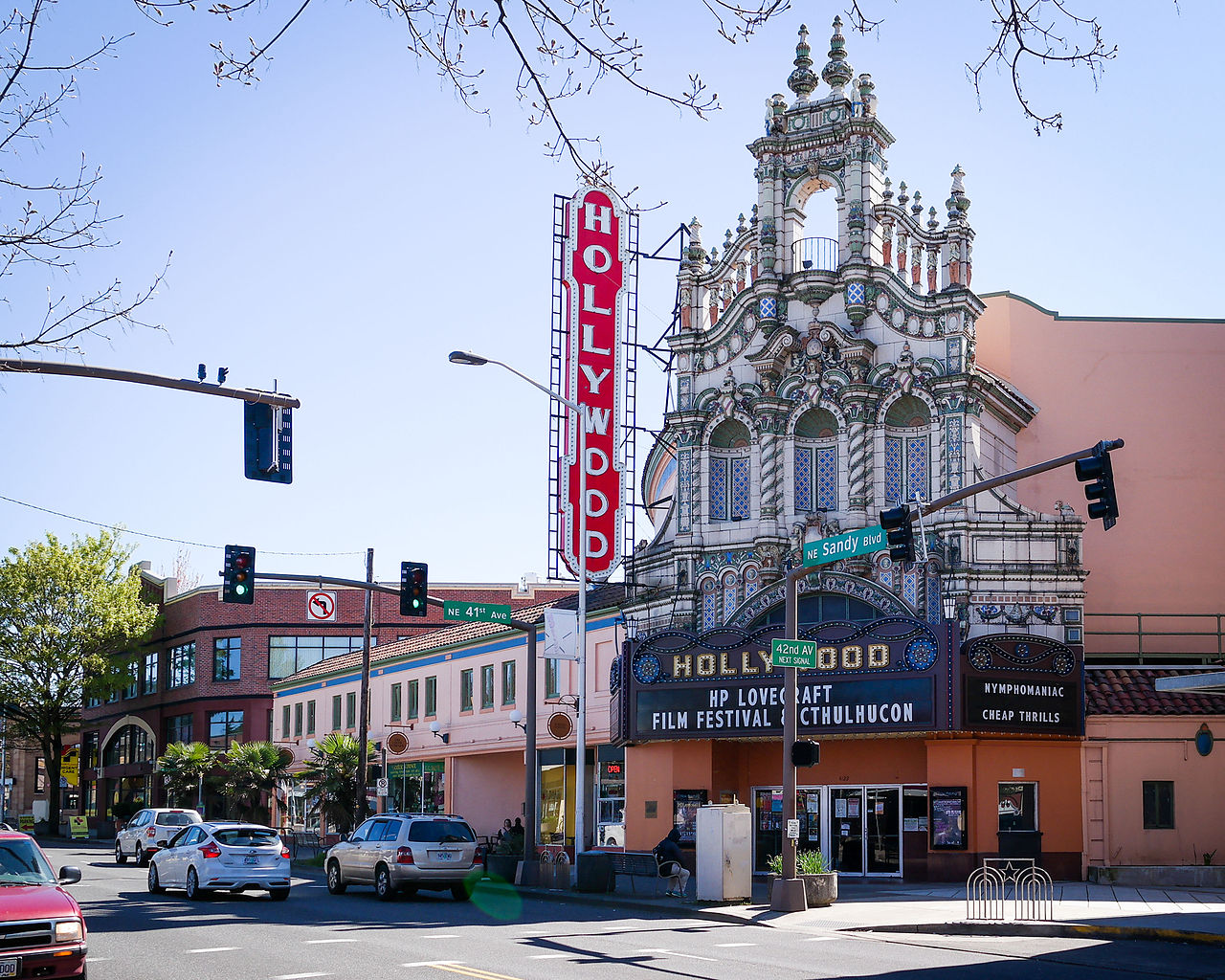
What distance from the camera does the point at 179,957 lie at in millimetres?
17688

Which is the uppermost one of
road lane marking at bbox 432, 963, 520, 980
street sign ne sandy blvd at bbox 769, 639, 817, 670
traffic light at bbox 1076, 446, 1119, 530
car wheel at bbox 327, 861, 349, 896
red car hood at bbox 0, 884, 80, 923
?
traffic light at bbox 1076, 446, 1119, 530

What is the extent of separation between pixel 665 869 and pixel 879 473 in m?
11.2

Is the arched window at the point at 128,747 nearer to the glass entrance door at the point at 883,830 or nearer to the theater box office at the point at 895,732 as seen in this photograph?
the theater box office at the point at 895,732

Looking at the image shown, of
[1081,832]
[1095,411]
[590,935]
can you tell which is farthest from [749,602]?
[590,935]

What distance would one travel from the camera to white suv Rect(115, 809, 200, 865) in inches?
1714

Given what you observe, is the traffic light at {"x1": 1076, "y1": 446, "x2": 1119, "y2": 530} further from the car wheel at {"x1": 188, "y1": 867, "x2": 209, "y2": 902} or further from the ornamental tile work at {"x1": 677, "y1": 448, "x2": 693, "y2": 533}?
the car wheel at {"x1": 188, "y1": 867, "x2": 209, "y2": 902}

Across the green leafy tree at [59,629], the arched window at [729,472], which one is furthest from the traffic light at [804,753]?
the green leafy tree at [59,629]

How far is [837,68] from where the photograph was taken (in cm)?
3662

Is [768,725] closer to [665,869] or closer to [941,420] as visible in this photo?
[665,869]

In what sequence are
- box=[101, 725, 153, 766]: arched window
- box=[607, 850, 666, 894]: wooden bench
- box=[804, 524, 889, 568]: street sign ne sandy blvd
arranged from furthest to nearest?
box=[101, 725, 153, 766]: arched window → box=[607, 850, 666, 894]: wooden bench → box=[804, 524, 889, 568]: street sign ne sandy blvd

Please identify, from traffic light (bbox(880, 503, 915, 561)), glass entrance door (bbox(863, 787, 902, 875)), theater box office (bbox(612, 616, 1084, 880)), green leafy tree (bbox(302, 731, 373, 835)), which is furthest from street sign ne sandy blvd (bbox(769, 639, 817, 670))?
green leafy tree (bbox(302, 731, 373, 835))

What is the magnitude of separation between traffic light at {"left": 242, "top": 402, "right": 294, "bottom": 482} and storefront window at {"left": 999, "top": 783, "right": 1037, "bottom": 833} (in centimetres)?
2136

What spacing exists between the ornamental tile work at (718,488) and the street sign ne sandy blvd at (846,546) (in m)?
12.9

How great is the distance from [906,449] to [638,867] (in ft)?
39.1
